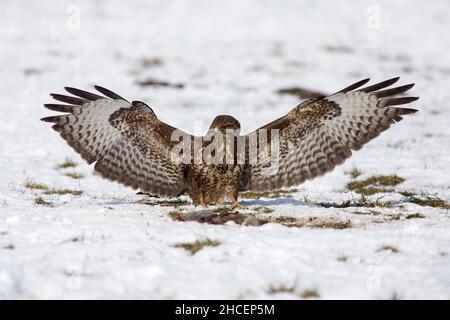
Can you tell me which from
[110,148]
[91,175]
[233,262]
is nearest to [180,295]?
[233,262]

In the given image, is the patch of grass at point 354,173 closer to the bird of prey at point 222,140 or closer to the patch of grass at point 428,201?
the patch of grass at point 428,201

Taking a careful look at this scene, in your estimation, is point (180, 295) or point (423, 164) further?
point (423, 164)

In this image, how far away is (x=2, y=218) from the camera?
7.88 meters

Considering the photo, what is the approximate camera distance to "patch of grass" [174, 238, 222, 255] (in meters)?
6.64

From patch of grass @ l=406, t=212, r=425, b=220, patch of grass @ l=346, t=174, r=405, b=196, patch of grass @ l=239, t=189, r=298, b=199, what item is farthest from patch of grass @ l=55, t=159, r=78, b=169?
patch of grass @ l=406, t=212, r=425, b=220

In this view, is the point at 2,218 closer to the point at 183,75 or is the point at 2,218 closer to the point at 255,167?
the point at 255,167

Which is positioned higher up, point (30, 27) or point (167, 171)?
point (30, 27)

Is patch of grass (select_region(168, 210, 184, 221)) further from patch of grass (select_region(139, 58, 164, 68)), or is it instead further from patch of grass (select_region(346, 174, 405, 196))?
patch of grass (select_region(139, 58, 164, 68))

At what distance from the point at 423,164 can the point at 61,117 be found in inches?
274

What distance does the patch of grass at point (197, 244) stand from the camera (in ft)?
21.8

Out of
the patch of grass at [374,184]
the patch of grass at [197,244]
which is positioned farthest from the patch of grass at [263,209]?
the patch of grass at [374,184]

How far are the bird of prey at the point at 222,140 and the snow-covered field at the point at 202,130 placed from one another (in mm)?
450

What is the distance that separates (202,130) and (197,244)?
1006 cm
